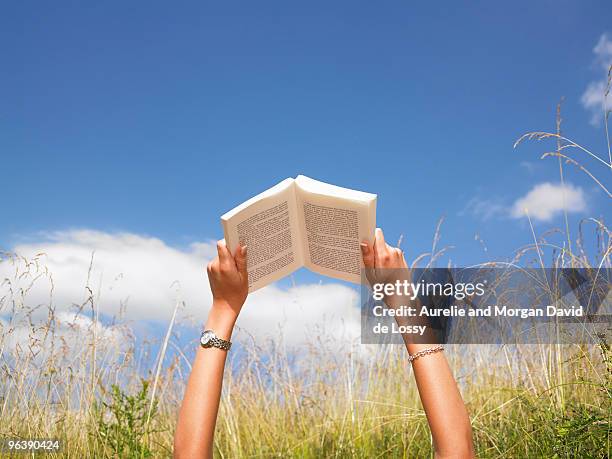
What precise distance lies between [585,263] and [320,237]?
7.90 feet

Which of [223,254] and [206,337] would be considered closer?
[206,337]

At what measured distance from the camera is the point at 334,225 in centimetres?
185

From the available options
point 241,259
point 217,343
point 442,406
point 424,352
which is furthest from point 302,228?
point 442,406

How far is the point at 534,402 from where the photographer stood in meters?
3.47

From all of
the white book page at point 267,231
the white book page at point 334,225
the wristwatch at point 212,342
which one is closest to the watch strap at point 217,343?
the wristwatch at point 212,342

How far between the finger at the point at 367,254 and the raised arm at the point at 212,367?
34 cm

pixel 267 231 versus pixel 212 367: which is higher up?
pixel 267 231

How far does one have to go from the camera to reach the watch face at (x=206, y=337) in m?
1.71

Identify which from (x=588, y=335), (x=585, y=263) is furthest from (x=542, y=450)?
(x=585, y=263)

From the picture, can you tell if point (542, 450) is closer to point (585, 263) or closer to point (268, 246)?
point (585, 263)

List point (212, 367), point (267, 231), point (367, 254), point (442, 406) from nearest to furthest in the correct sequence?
point (442, 406), point (212, 367), point (367, 254), point (267, 231)

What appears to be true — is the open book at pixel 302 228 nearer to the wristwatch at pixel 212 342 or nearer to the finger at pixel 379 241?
the finger at pixel 379 241

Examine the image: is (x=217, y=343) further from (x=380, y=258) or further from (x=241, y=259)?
(x=380, y=258)

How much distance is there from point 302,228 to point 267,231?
0.38 feet
